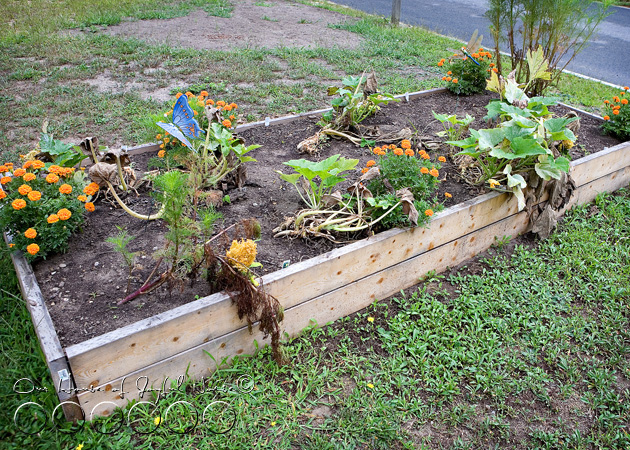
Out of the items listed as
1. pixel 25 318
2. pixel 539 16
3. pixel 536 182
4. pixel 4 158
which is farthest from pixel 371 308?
pixel 539 16

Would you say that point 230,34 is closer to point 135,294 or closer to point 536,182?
point 536,182

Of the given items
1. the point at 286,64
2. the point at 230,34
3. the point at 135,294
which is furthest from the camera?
the point at 230,34

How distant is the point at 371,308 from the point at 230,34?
6555mm

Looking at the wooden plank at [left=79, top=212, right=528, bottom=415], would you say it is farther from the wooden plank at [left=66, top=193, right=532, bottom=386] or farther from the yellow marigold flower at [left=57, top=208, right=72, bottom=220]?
the yellow marigold flower at [left=57, top=208, right=72, bottom=220]

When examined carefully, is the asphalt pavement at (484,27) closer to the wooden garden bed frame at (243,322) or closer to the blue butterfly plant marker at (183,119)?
the wooden garden bed frame at (243,322)

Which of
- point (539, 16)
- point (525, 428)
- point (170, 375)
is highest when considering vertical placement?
point (539, 16)

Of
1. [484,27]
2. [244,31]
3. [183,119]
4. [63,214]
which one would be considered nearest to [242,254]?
[63,214]

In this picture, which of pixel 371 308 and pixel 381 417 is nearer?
pixel 381 417

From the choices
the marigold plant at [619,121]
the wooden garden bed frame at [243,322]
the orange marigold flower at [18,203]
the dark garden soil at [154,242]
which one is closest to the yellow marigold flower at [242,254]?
the wooden garden bed frame at [243,322]

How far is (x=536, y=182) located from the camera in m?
3.38

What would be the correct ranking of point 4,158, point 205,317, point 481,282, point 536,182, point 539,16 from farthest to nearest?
point 539,16, point 4,158, point 536,182, point 481,282, point 205,317

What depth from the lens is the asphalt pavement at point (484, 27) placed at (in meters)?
→ 7.62

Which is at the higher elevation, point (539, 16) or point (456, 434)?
point (539, 16)

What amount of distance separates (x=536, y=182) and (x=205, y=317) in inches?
98.1
